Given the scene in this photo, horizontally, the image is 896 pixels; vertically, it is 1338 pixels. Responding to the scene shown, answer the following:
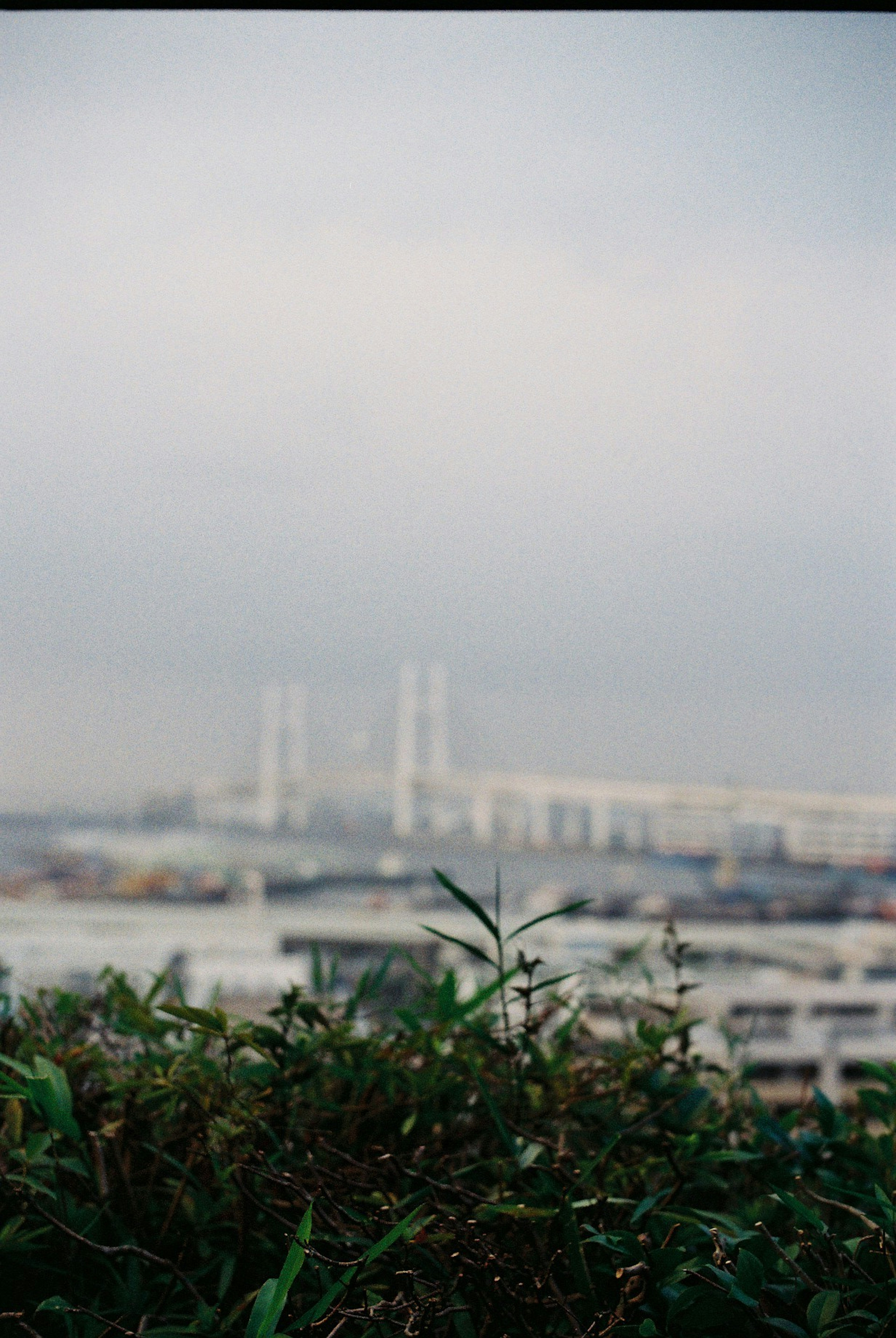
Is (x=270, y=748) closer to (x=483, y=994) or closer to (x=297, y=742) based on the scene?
(x=297, y=742)

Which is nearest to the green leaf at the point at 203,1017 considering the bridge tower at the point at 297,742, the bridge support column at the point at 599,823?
the bridge support column at the point at 599,823

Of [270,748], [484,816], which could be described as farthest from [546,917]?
[270,748]

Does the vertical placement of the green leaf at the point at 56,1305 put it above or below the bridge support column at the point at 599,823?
above

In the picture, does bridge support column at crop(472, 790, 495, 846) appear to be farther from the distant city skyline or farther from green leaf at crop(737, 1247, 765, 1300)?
green leaf at crop(737, 1247, 765, 1300)

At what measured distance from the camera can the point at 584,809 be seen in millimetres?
5789

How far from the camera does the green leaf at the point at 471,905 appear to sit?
39cm

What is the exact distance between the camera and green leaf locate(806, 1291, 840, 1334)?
310 mm

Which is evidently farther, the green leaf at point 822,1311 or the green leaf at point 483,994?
the green leaf at point 483,994

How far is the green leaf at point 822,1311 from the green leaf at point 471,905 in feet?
0.51

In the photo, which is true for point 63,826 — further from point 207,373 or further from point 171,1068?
point 171,1068

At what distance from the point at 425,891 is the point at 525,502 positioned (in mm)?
2470

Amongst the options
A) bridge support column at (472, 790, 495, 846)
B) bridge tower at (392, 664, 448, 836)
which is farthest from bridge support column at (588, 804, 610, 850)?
bridge tower at (392, 664, 448, 836)

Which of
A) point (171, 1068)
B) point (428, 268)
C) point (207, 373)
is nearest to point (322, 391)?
point (207, 373)

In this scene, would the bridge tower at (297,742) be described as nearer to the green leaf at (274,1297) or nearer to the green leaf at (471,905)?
the green leaf at (471,905)
